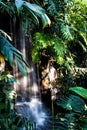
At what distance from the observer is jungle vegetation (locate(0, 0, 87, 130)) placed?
3.33 m

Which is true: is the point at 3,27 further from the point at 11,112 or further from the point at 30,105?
the point at 11,112

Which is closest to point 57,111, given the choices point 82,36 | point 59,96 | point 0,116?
point 59,96

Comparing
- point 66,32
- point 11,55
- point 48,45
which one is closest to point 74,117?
point 11,55

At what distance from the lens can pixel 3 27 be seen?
4.83 meters

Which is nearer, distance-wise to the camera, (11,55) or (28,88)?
(11,55)

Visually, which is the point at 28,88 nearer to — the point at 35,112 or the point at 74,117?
the point at 35,112

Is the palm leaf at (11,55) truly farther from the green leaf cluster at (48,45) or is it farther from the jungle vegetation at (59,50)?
the green leaf cluster at (48,45)

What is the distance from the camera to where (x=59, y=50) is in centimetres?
430

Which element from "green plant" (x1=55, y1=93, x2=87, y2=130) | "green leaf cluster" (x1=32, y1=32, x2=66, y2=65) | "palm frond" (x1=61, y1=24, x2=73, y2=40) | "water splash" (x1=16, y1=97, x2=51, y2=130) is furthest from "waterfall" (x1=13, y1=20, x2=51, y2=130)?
"green plant" (x1=55, y1=93, x2=87, y2=130)

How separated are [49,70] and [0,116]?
175 centimetres

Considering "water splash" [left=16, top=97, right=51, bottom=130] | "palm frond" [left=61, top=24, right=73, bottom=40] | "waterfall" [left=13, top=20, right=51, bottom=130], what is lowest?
"water splash" [left=16, top=97, right=51, bottom=130]

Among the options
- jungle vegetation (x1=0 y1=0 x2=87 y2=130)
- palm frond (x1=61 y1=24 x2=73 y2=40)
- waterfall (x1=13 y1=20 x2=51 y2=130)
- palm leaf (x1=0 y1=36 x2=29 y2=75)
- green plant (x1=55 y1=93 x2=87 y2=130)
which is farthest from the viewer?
waterfall (x1=13 y1=20 x2=51 y2=130)

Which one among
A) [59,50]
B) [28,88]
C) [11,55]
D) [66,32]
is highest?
[66,32]

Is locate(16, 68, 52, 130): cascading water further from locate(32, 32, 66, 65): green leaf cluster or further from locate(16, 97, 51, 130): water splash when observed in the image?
locate(32, 32, 66, 65): green leaf cluster
